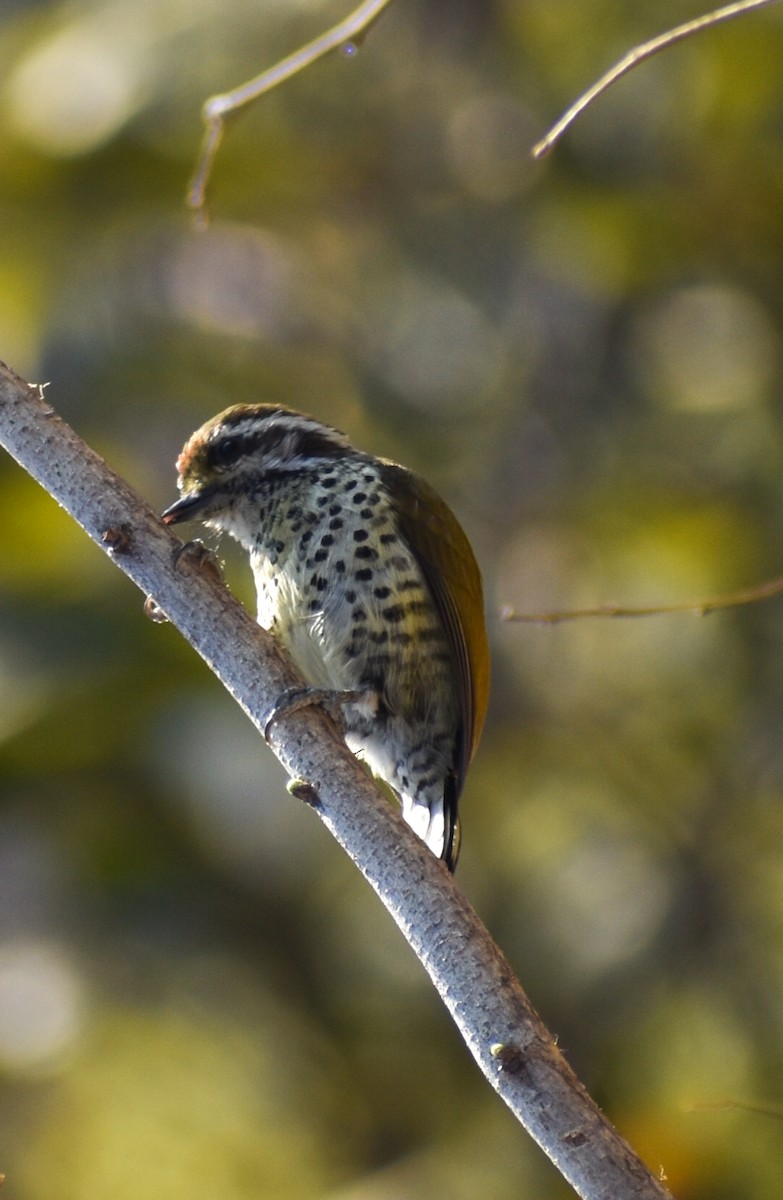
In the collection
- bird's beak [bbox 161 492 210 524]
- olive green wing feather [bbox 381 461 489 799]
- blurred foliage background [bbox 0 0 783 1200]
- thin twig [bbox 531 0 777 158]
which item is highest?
thin twig [bbox 531 0 777 158]

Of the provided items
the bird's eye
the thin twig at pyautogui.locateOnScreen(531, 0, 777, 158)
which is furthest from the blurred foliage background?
the thin twig at pyautogui.locateOnScreen(531, 0, 777, 158)

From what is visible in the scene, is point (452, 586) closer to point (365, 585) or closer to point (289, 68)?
point (365, 585)

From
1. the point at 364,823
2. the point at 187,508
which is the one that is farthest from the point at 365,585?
the point at 364,823

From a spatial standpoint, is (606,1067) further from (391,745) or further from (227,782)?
(391,745)

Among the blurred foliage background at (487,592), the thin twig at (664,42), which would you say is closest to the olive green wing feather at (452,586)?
the thin twig at (664,42)

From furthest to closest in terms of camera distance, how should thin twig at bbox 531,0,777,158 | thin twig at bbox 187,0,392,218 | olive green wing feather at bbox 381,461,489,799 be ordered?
olive green wing feather at bbox 381,461,489,799 < thin twig at bbox 187,0,392,218 < thin twig at bbox 531,0,777,158

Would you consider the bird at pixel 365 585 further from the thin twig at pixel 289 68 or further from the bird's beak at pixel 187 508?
the thin twig at pixel 289 68

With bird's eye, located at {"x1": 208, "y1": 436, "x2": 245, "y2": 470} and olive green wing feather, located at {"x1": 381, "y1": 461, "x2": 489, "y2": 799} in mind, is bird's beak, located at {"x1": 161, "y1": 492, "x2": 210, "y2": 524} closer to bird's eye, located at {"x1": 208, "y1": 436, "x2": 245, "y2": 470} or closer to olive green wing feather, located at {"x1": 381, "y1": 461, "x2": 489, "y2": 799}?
bird's eye, located at {"x1": 208, "y1": 436, "x2": 245, "y2": 470}

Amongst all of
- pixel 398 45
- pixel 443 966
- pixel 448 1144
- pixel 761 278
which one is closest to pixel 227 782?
pixel 448 1144
